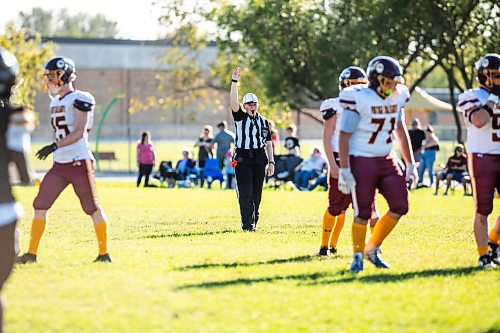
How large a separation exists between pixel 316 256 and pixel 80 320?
15.1ft

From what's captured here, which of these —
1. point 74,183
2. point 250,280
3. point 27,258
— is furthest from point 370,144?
point 27,258

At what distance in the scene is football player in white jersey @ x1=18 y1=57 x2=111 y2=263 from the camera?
10531 mm

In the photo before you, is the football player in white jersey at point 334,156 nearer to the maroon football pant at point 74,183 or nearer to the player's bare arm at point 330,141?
the player's bare arm at point 330,141

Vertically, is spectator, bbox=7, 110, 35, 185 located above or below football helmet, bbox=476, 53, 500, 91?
below

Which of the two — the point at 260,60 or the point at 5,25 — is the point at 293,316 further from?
the point at 5,25

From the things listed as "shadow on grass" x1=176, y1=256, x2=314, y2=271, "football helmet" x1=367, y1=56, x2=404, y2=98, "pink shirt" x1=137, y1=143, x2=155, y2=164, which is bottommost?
"shadow on grass" x1=176, y1=256, x2=314, y2=271

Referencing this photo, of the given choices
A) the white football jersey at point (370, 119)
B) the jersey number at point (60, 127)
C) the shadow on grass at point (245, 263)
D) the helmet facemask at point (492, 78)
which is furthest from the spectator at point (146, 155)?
the white football jersey at point (370, 119)

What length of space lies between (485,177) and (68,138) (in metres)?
4.11

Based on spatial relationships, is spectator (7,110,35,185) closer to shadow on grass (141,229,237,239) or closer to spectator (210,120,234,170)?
shadow on grass (141,229,237,239)

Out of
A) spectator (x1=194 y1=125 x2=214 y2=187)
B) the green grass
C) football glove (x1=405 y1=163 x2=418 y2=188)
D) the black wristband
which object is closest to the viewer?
the green grass

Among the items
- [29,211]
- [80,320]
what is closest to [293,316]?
[80,320]

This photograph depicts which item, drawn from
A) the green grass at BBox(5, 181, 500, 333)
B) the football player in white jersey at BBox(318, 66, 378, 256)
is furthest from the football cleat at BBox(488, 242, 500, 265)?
the football player in white jersey at BBox(318, 66, 378, 256)

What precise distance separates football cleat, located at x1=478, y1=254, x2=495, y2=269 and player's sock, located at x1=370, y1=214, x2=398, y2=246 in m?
1.07

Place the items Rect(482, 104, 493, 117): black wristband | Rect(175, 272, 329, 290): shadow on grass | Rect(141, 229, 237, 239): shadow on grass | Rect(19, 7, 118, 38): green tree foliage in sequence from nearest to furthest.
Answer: Rect(175, 272, 329, 290): shadow on grass, Rect(482, 104, 493, 117): black wristband, Rect(141, 229, 237, 239): shadow on grass, Rect(19, 7, 118, 38): green tree foliage
